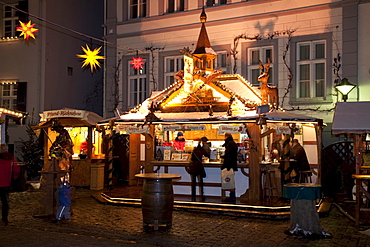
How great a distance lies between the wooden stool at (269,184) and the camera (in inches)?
521

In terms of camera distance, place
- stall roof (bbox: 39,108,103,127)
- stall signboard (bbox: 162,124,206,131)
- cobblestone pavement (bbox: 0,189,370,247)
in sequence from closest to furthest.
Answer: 1. cobblestone pavement (bbox: 0,189,370,247)
2. stall signboard (bbox: 162,124,206,131)
3. stall roof (bbox: 39,108,103,127)

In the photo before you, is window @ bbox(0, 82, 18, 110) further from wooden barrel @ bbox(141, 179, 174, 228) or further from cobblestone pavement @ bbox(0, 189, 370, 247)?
wooden barrel @ bbox(141, 179, 174, 228)

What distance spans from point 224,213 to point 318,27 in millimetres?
8190

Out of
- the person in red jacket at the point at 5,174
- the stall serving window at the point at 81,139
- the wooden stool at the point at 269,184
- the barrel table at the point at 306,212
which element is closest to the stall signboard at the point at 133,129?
the wooden stool at the point at 269,184

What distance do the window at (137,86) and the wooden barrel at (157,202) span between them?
33.1ft

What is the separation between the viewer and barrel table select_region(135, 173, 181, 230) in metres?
9.73

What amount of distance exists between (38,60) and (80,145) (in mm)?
4720

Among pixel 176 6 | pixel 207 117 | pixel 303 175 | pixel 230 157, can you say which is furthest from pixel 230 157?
pixel 176 6

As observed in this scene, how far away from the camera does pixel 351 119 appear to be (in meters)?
10.3

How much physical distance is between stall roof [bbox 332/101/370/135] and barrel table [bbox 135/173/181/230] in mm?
3970

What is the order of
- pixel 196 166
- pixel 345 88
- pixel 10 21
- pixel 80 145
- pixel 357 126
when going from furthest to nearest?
pixel 10 21, pixel 80 145, pixel 345 88, pixel 196 166, pixel 357 126

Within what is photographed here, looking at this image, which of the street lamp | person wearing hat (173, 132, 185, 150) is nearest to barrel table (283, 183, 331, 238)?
the street lamp

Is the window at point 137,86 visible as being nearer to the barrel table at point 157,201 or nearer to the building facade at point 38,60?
the building facade at point 38,60

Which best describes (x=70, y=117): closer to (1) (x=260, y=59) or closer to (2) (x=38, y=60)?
(2) (x=38, y=60)
